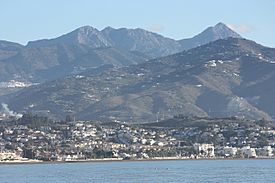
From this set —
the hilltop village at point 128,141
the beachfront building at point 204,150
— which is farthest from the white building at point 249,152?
the beachfront building at point 204,150

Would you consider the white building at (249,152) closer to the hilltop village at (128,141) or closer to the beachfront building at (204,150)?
the hilltop village at (128,141)

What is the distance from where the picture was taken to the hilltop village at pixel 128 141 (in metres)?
155

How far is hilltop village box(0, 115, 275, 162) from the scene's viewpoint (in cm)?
15488

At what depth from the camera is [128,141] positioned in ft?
568

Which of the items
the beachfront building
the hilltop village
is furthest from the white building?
the beachfront building

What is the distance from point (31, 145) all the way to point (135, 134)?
26004mm

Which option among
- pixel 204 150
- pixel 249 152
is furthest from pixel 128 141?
pixel 249 152

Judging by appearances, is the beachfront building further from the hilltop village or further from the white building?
the white building

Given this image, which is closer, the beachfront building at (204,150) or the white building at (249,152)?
the beachfront building at (204,150)

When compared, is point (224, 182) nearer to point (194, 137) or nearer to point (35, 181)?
point (35, 181)

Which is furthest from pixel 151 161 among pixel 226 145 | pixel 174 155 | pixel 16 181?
pixel 16 181

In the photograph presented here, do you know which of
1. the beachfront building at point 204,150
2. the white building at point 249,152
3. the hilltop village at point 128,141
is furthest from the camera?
the white building at point 249,152

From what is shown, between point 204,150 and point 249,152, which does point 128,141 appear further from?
point 249,152

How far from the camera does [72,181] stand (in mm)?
88750
